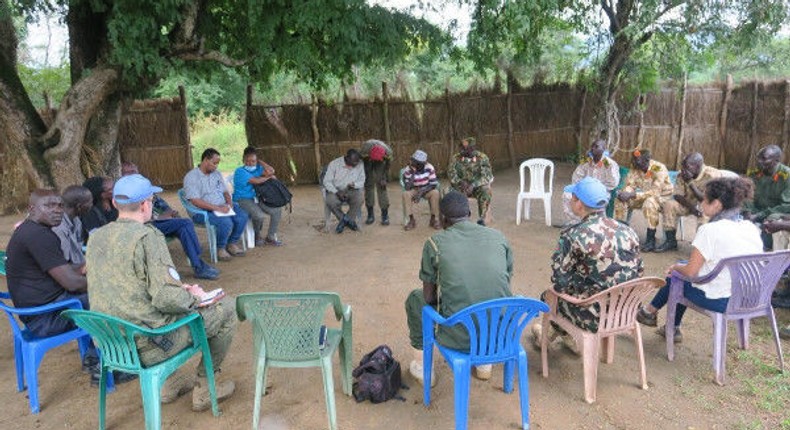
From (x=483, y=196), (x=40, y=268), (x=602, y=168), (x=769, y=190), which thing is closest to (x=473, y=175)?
(x=483, y=196)

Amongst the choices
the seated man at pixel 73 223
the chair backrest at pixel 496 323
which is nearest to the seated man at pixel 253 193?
the seated man at pixel 73 223

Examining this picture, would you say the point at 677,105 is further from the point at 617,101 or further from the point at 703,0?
the point at 703,0

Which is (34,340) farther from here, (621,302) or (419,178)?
(419,178)

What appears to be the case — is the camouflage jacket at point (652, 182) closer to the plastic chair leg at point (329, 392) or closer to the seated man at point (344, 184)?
the seated man at point (344, 184)

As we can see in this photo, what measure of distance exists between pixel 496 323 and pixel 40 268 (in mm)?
2804

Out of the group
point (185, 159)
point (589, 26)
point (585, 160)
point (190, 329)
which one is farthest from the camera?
point (185, 159)

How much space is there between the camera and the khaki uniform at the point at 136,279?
288cm

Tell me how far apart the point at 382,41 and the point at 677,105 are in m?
7.44

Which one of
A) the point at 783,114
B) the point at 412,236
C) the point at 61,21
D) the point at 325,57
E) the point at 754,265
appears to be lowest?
the point at 412,236

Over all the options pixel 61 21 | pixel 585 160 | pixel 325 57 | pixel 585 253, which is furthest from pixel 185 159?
pixel 585 253

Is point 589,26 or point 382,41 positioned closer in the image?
point 382,41

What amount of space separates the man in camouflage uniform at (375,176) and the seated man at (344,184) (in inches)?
17.9

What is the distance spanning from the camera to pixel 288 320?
301 cm

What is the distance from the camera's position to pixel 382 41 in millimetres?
6789
